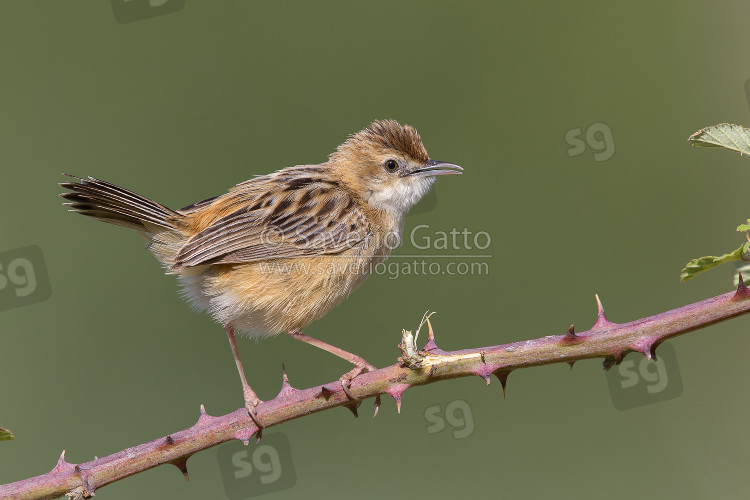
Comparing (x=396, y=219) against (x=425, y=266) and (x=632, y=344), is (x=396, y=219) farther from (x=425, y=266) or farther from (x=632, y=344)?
(x=632, y=344)

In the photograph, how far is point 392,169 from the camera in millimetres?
4805

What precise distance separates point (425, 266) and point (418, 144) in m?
1.35

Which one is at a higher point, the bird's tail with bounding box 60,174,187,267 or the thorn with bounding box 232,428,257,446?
the bird's tail with bounding box 60,174,187,267

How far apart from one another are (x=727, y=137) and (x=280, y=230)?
2.68m

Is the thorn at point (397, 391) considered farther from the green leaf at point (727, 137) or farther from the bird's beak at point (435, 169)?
the bird's beak at point (435, 169)

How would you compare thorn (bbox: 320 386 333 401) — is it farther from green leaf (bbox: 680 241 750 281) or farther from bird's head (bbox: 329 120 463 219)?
bird's head (bbox: 329 120 463 219)

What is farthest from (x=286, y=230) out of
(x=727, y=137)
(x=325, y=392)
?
(x=727, y=137)

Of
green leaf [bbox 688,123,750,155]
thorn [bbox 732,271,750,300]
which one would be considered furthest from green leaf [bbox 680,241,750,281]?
green leaf [bbox 688,123,750,155]

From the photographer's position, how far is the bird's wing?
4172mm

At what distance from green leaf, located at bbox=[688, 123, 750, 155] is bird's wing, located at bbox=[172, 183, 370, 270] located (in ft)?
7.93

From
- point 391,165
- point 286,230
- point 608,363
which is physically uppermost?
point 391,165

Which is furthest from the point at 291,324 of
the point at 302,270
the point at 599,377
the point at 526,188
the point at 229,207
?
the point at 526,188

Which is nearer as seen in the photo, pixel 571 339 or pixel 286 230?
pixel 571 339

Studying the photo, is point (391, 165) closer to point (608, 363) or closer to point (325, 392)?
point (325, 392)
